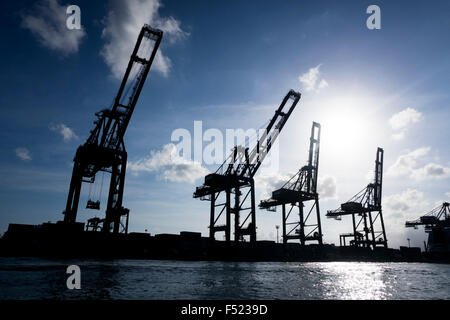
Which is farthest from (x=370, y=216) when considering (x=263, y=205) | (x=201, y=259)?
(x=201, y=259)

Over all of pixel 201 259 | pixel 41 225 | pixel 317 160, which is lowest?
pixel 201 259

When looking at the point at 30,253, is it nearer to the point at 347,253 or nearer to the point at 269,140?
the point at 269,140

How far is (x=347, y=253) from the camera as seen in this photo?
66.0 meters

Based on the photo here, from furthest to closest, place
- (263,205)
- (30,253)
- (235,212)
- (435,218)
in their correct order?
(435,218) < (263,205) < (235,212) < (30,253)

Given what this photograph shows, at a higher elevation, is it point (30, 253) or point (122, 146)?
point (122, 146)

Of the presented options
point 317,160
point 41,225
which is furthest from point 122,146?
point 317,160

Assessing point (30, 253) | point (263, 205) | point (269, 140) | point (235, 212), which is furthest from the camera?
point (263, 205)

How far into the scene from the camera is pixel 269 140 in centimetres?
5872

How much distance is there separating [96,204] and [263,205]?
118 feet

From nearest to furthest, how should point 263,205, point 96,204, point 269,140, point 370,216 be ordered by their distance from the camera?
point 96,204, point 269,140, point 263,205, point 370,216

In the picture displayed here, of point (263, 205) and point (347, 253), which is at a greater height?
point (263, 205)

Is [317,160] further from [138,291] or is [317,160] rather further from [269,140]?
[138,291]

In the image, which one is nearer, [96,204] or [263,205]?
[96,204]

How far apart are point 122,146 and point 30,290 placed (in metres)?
35.1
